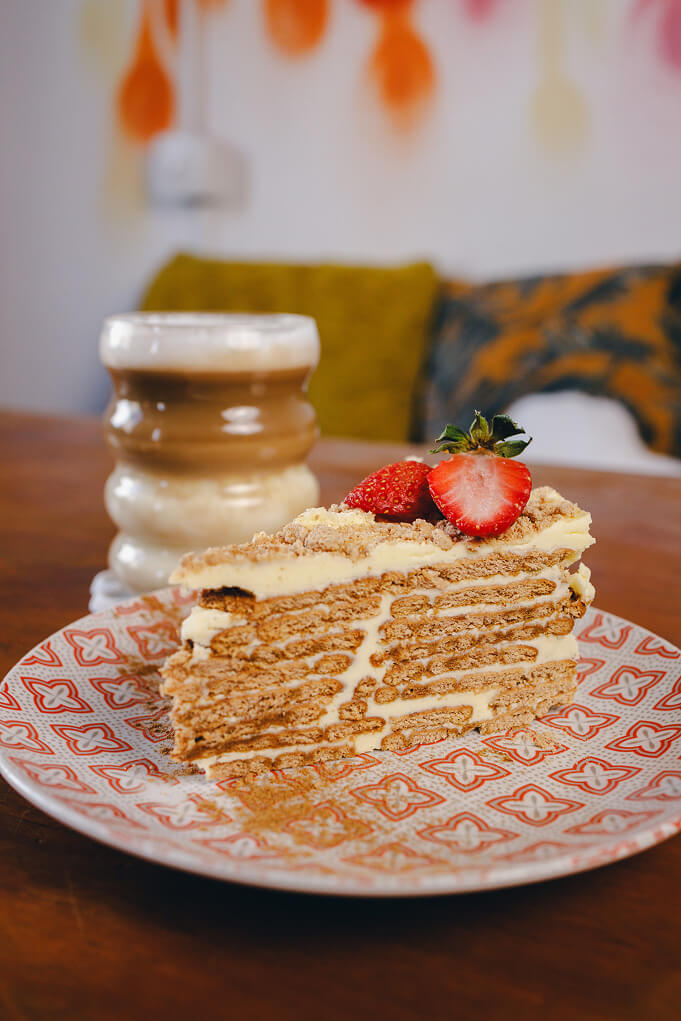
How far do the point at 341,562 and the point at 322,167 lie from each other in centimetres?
303

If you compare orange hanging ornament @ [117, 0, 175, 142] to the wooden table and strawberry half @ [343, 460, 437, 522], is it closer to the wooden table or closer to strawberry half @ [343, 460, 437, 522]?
strawberry half @ [343, 460, 437, 522]

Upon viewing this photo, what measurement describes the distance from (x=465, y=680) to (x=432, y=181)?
9.21 feet

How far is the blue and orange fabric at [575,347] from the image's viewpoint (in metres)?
2.50

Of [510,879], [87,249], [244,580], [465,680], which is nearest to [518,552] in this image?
[465,680]

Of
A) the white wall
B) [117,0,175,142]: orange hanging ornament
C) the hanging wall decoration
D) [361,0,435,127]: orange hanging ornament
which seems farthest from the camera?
[117,0,175,142]: orange hanging ornament

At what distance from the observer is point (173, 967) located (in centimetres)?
48

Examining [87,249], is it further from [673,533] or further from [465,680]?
[465,680]

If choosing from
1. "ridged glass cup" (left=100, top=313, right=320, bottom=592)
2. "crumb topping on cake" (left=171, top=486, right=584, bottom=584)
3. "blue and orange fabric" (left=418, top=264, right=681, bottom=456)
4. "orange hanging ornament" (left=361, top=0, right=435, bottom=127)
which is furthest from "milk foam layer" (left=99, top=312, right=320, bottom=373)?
"orange hanging ornament" (left=361, top=0, right=435, bottom=127)

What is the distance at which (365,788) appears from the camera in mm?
691

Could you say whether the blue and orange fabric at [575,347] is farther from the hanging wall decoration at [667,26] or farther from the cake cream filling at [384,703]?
the cake cream filling at [384,703]

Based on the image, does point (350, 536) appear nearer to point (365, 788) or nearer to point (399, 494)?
point (399, 494)

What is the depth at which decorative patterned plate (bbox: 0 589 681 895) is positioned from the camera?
0.52 meters

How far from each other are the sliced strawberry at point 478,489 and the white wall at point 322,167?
97.4 inches

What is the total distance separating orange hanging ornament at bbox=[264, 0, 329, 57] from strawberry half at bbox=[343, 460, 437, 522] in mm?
3053
